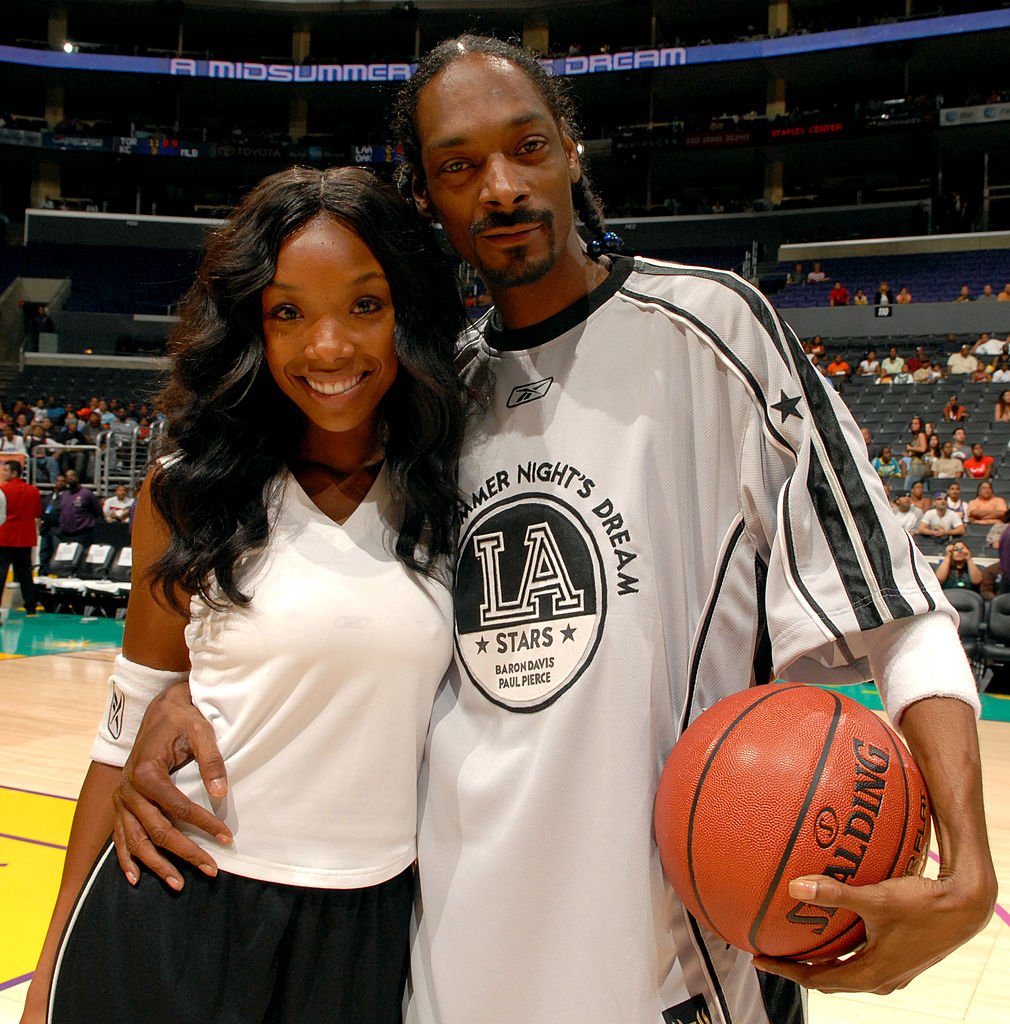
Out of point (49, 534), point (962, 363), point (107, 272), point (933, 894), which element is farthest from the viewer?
point (107, 272)

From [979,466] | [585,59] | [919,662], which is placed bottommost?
[919,662]

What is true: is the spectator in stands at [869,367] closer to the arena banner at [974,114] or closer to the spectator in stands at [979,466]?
the spectator in stands at [979,466]

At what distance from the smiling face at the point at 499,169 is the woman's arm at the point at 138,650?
1.85 ft

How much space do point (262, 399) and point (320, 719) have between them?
468 millimetres

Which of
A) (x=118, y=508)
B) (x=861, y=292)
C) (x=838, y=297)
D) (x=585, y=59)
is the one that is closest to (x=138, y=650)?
(x=118, y=508)

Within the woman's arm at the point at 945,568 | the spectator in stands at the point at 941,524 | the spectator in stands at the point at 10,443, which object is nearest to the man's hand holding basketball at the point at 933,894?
the woman's arm at the point at 945,568

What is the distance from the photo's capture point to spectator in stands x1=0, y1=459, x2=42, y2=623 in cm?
863

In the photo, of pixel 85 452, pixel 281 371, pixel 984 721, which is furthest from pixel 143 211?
pixel 281 371

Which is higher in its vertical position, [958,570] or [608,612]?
[608,612]

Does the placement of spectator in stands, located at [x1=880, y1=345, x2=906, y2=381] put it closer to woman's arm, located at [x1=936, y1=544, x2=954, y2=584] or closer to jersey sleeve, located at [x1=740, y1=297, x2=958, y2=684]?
woman's arm, located at [x1=936, y1=544, x2=954, y2=584]

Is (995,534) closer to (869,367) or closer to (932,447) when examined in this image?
(932,447)

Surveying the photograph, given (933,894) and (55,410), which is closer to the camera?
(933,894)

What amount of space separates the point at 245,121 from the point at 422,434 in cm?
2308

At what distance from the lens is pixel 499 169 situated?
52.6 inches
